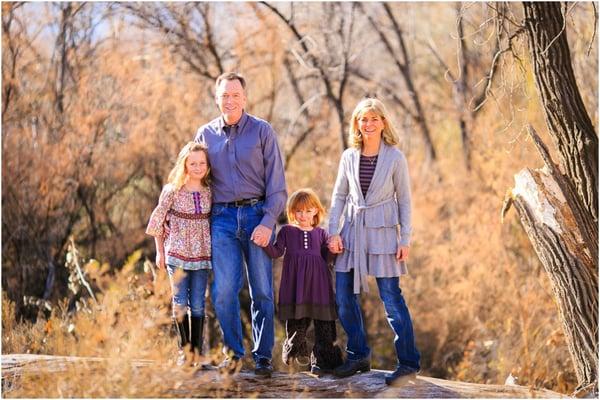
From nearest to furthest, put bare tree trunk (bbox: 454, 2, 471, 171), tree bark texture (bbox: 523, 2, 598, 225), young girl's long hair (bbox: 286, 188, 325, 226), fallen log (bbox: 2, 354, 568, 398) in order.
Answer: fallen log (bbox: 2, 354, 568, 398) → young girl's long hair (bbox: 286, 188, 325, 226) → tree bark texture (bbox: 523, 2, 598, 225) → bare tree trunk (bbox: 454, 2, 471, 171)

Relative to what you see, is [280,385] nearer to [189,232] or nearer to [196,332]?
[196,332]

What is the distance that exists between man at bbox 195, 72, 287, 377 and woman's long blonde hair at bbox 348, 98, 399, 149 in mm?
488

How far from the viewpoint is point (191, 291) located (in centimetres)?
596

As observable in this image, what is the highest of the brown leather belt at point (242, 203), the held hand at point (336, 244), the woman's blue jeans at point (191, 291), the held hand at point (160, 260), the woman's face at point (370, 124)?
the woman's face at point (370, 124)

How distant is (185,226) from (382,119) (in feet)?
4.46

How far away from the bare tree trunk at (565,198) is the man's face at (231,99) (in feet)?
6.85

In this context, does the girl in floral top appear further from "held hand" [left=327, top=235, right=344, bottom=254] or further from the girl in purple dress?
"held hand" [left=327, top=235, right=344, bottom=254]

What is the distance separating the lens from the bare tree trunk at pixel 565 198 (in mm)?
6574

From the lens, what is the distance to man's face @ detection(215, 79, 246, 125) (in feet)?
19.5

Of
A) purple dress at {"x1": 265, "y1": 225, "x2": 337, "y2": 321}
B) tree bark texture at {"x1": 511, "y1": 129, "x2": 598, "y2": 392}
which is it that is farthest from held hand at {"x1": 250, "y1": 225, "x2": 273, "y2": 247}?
tree bark texture at {"x1": 511, "y1": 129, "x2": 598, "y2": 392}

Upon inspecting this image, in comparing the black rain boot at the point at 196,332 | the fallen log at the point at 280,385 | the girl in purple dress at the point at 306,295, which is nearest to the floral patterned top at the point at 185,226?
the black rain boot at the point at 196,332

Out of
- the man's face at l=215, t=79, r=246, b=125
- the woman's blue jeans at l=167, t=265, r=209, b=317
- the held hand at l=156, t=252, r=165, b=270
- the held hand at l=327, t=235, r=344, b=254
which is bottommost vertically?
the woman's blue jeans at l=167, t=265, r=209, b=317

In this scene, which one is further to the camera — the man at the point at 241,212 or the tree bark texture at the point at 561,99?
the tree bark texture at the point at 561,99

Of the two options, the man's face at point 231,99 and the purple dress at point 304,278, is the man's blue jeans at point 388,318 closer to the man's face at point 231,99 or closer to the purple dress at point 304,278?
the purple dress at point 304,278
